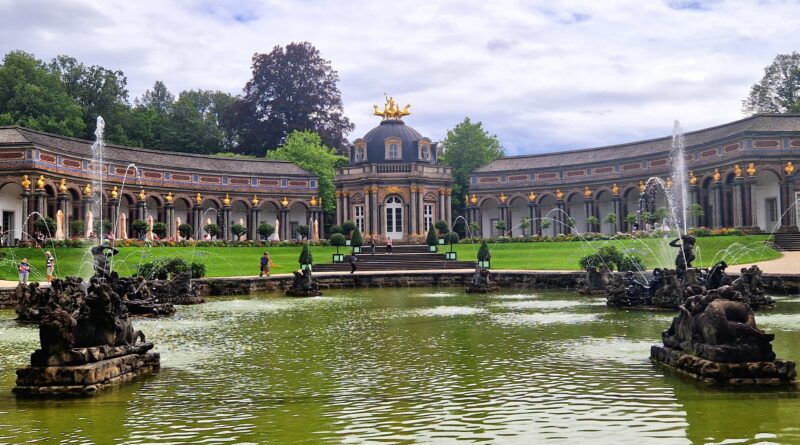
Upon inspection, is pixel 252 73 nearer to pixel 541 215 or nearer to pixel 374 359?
pixel 541 215

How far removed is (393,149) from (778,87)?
41053 mm

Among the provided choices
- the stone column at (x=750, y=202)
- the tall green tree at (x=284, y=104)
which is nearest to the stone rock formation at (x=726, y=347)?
the stone column at (x=750, y=202)

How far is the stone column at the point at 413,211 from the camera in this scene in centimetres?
5962

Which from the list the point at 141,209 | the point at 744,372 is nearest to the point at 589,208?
the point at 141,209

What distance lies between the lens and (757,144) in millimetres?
47656

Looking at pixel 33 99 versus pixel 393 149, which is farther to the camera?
pixel 393 149

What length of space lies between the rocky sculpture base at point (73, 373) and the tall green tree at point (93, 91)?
222 ft

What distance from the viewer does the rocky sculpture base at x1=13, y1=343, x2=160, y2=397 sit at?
9.07 meters

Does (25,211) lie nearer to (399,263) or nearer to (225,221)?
(225,221)

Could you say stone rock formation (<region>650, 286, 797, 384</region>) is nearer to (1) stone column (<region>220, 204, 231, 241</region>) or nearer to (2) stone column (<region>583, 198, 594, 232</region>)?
(2) stone column (<region>583, 198, 594, 232</region>)

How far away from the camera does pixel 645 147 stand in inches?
2415

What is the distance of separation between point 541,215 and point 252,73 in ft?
124

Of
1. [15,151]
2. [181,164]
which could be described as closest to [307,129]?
[181,164]

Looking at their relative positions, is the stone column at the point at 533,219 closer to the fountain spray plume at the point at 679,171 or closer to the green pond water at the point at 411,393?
the fountain spray plume at the point at 679,171
